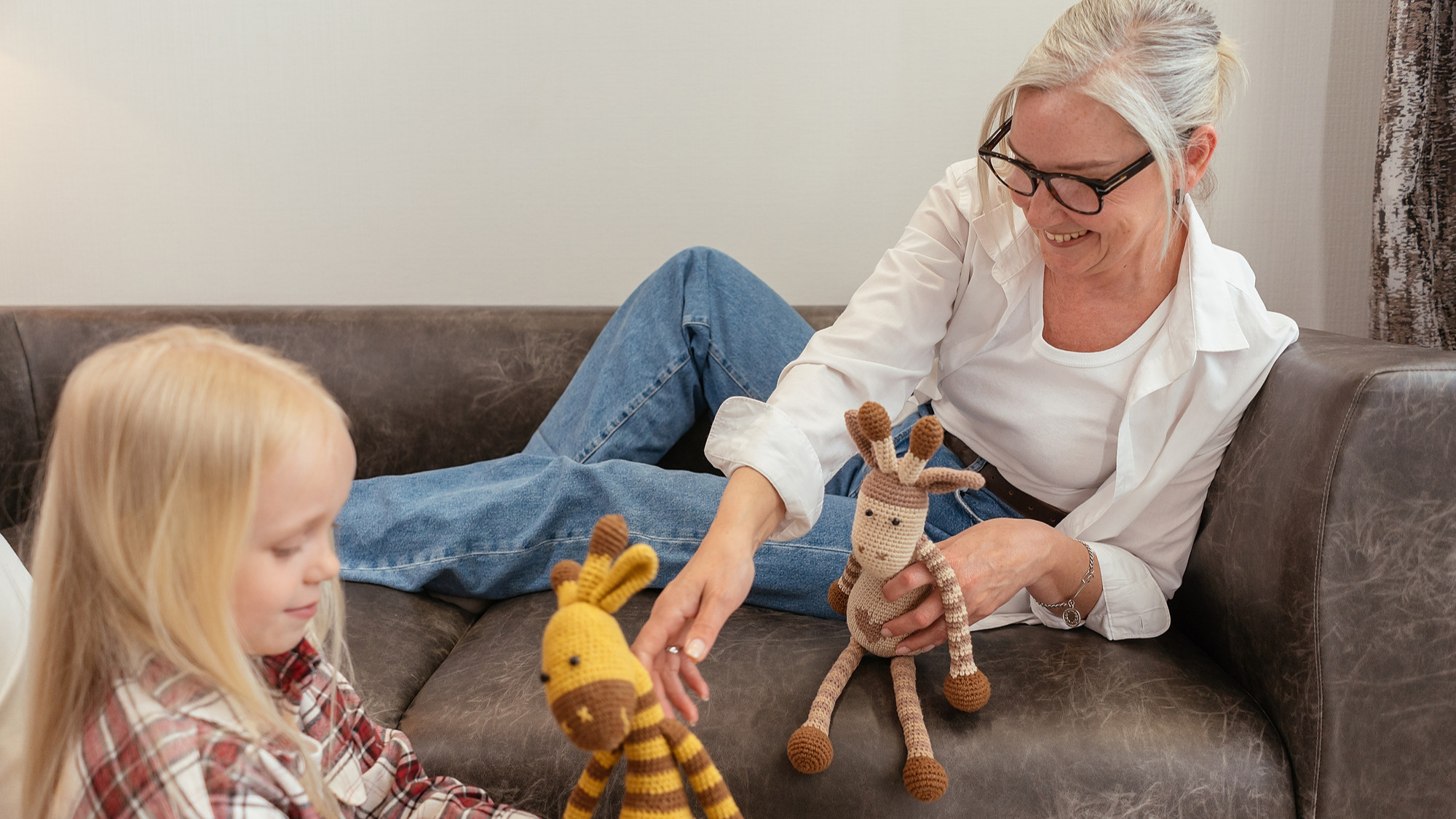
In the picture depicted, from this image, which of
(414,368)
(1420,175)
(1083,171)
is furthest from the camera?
(414,368)

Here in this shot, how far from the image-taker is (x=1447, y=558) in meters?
Answer: 0.85

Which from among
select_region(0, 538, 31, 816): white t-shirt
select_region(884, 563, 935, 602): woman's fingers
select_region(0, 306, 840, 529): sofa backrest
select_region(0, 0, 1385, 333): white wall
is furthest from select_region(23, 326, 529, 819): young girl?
select_region(0, 0, 1385, 333): white wall

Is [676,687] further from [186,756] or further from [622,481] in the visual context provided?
[622,481]

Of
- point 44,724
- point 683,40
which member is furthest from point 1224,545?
point 683,40

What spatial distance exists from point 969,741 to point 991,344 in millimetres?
481

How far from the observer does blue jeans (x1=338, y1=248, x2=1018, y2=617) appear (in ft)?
3.67

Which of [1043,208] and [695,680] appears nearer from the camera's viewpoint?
[695,680]

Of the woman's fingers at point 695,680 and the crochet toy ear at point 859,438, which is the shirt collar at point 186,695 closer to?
the woman's fingers at point 695,680

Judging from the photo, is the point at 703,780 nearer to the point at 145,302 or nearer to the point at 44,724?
the point at 44,724

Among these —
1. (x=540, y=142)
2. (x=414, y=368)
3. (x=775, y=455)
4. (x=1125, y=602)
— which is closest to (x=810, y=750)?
(x=775, y=455)

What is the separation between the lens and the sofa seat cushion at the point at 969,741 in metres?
0.85

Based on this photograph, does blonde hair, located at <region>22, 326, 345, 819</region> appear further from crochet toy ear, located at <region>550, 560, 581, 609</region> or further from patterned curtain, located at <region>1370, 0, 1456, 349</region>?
patterned curtain, located at <region>1370, 0, 1456, 349</region>

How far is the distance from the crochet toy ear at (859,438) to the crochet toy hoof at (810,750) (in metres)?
0.25

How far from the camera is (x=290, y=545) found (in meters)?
0.61
